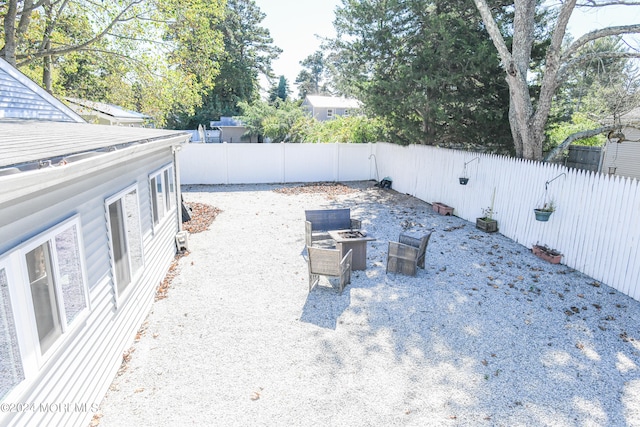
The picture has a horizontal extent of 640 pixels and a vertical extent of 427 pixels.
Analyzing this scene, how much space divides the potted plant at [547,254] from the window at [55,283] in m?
8.16

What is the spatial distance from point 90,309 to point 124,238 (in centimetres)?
136

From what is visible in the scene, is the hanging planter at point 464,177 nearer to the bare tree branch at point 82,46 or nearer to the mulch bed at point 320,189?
the mulch bed at point 320,189

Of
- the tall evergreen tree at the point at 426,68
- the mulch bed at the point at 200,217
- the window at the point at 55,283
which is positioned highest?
the tall evergreen tree at the point at 426,68

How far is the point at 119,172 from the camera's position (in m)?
4.77

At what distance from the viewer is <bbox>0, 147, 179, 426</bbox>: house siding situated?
2.71m

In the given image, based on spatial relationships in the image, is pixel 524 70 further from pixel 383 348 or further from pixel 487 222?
pixel 383 348

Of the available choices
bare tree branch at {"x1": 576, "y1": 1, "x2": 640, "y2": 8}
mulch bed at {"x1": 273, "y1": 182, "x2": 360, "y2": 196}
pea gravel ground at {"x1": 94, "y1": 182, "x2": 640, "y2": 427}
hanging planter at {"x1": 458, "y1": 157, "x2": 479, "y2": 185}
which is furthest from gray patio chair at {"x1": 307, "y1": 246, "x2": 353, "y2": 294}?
mulch bed at {"x1": 273, "y1": 182, "x2": 360, "y2": 196}

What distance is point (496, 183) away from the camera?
9906mm

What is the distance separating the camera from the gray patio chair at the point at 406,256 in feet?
23.0

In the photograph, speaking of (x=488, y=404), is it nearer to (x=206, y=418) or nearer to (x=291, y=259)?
(x=206, y=418)

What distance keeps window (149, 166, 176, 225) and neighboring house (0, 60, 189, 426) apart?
690mm

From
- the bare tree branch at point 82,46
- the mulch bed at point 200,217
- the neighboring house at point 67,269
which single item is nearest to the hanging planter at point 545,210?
the neighboring house at point 67,269

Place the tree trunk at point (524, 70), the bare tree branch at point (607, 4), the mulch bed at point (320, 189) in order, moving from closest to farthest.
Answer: the bare tree branch at point (607, 4)
the tree trunk at point (524, 70)
the mulch bed at point (320, 189)

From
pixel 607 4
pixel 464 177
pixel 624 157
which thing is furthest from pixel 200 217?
pixel 624 157
